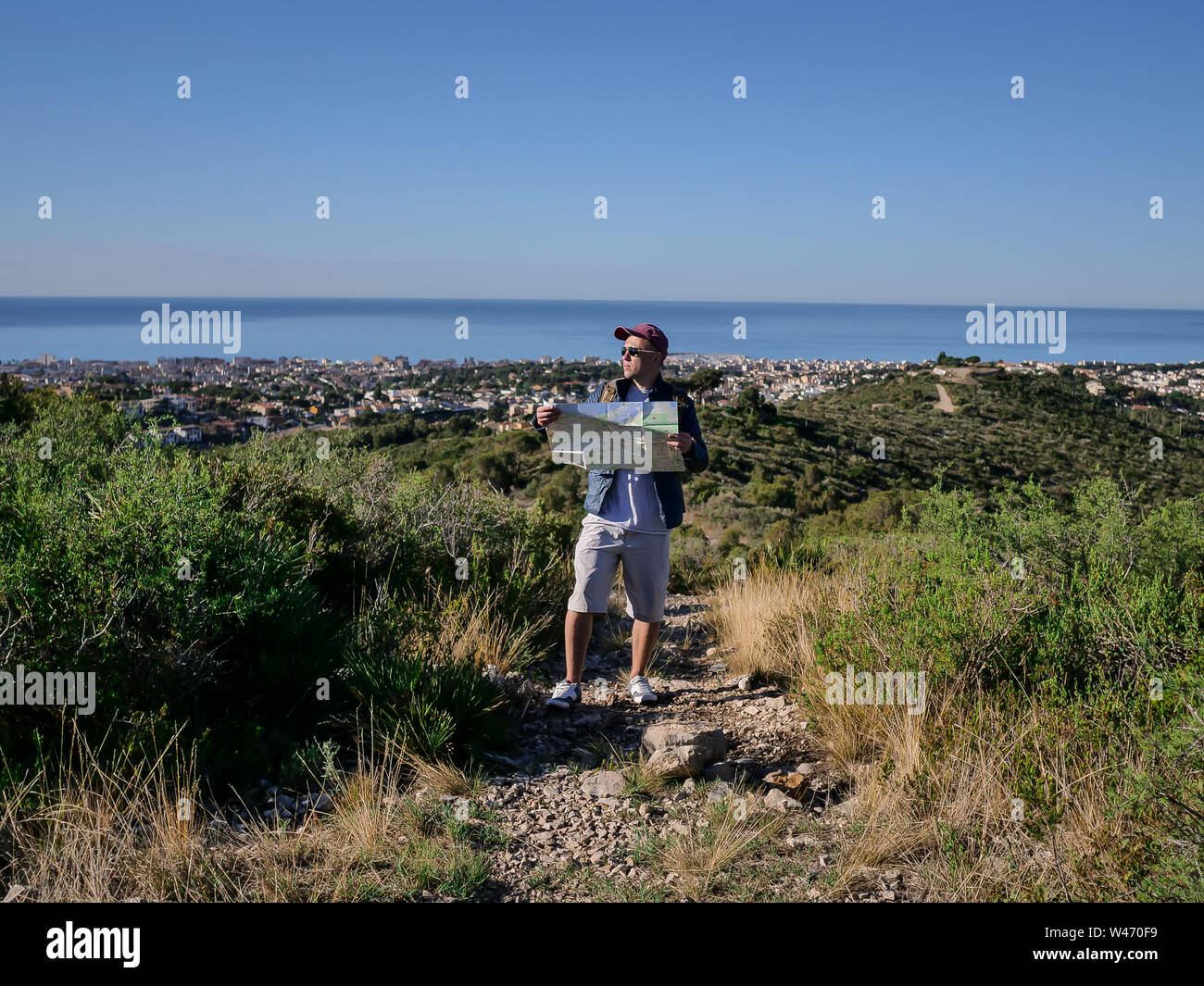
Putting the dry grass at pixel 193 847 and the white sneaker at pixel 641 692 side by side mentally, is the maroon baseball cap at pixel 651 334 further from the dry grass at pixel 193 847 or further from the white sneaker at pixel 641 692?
the dry grass at pixel 193 847

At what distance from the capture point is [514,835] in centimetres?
283

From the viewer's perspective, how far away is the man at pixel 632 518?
3996 millimetres

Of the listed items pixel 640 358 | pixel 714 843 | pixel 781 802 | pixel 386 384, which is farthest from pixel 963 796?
pixel 386 384

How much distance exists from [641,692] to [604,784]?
43.6 inches

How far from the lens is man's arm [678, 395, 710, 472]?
390 cm

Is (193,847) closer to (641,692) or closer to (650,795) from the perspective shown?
(650,795)

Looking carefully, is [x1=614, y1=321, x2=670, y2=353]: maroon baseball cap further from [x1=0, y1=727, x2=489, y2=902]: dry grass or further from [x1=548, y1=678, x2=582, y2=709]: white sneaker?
[x1=0, y1=727, x2=489, y2=902]: dry grass

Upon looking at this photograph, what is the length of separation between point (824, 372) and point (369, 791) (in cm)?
5552

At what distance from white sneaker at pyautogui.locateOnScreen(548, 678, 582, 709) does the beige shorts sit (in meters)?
0.42

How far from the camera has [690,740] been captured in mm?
3379

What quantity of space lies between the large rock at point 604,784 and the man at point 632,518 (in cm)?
87

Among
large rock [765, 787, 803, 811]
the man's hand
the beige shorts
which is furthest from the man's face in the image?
large rock [765, 787, 803, 811]
